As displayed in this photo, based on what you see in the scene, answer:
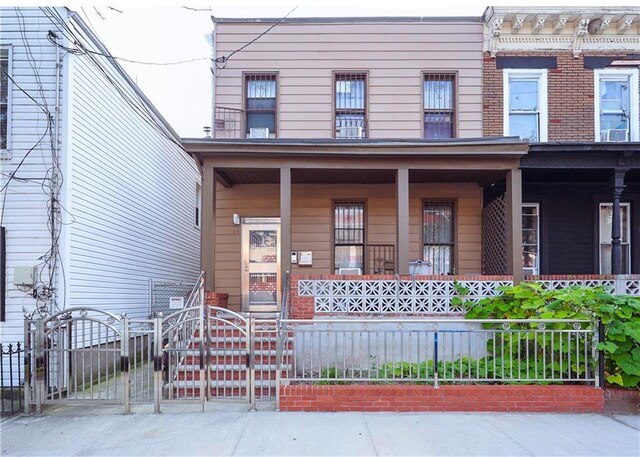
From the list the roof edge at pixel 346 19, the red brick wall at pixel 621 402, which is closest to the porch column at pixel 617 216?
the red brick wall at pixel 621 402

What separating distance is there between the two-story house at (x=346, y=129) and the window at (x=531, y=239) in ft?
3.94

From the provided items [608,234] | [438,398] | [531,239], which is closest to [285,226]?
[438,398]

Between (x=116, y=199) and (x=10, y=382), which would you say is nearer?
(x=10, y=382)

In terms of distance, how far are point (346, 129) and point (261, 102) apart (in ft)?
7.03

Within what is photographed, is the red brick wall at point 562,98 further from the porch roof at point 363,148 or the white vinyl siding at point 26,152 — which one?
the white vinyl siding at point 26,152

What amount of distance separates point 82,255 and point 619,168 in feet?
34.5

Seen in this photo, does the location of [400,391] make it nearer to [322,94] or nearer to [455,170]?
[455,170]

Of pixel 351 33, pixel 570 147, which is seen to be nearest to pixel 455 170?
pixel 570 147

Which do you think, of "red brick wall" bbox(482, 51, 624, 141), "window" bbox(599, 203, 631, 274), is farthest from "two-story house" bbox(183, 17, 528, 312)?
"window" bbox(599, 203, 631, 274)

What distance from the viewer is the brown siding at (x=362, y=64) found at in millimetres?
10828

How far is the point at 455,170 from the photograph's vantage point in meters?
9.68

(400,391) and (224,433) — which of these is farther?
(400,391)

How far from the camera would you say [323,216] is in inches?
441

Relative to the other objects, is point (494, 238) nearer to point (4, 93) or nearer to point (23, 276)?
point (23, 276)
